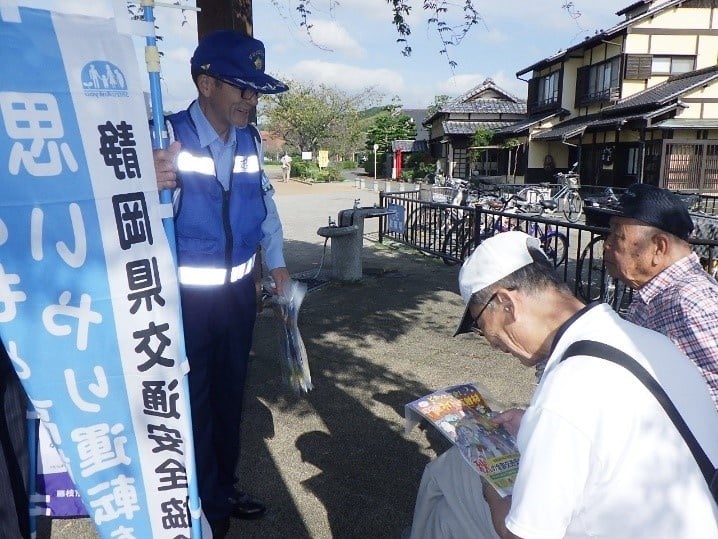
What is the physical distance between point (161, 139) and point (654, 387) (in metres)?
1.65

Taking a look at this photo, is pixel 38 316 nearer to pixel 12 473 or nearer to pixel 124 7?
pixel 12 473

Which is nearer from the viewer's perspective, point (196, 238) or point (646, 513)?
point (646, 513)

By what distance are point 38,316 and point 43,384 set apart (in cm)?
20

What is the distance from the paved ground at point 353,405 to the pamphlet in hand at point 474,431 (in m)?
1.00

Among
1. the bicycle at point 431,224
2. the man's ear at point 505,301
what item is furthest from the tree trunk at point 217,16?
the bicycle at point 431,224

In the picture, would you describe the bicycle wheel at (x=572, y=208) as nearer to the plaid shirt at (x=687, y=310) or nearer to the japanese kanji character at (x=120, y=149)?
the plaid shirt at (x=687, y=310)

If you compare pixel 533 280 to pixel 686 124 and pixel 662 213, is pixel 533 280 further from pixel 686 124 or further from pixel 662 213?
pixel 686 124

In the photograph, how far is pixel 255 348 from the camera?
531 centimetres

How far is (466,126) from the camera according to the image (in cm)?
3341

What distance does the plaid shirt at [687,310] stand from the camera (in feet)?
6.79

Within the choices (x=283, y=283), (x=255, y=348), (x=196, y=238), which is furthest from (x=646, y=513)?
(x=255, y=348)

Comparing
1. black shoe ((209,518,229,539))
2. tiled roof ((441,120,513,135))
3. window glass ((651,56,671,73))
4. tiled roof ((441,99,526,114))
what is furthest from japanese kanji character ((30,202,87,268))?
tiled roof ((441,99,526,114))

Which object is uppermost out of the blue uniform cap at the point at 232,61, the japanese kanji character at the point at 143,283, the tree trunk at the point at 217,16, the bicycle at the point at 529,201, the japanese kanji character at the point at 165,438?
the tree trunk at the point at 217,16

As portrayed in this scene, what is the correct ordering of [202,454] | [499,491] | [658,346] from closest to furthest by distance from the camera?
[658,346] < [499,491] < [202,454]
